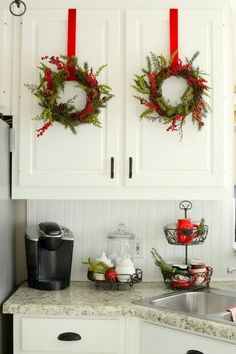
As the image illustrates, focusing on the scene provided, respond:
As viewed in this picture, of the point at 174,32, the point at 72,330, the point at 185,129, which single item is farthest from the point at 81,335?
the point at 174,32

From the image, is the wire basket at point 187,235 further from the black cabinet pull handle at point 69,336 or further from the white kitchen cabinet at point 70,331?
the black cabinet pull handle at point 69,336

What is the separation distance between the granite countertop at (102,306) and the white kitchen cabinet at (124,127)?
0.45 meters

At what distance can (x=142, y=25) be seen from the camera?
2504 mm

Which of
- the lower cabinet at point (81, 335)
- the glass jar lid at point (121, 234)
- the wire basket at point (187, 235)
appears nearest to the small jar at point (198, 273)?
the wire basket at point (187, 235)

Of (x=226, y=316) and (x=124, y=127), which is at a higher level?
(x=124, y=127)

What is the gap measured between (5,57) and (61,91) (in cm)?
33

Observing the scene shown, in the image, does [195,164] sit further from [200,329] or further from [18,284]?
[18,284]

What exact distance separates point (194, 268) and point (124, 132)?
29.6 inches

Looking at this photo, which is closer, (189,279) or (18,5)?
(18,5)

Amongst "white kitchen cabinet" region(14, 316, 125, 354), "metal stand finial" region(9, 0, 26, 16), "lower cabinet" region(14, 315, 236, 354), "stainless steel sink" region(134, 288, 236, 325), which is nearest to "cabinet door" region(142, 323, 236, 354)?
"lower cabinet" region(14, 315, 236, 354)

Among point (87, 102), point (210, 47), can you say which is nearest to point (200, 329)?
point (87, 102)

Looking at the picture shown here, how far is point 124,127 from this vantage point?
Result: 2.49m

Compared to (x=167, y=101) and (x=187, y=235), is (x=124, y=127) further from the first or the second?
(x=187, y=235)

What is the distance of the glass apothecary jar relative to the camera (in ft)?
9.02
